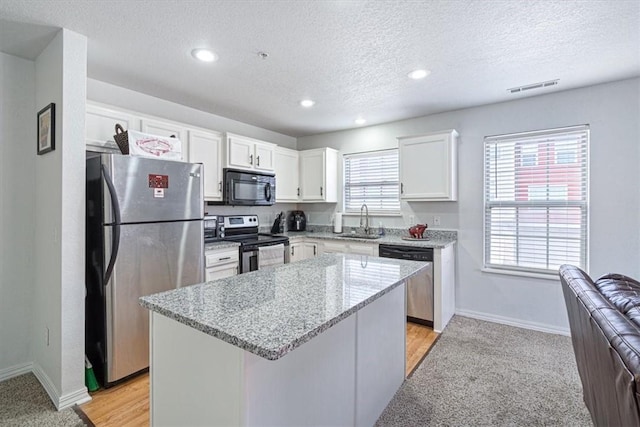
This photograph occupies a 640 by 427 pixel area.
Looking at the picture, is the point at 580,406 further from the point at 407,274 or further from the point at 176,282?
the point at 176,282

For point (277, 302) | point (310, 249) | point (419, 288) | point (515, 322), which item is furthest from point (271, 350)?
point (515, 322)

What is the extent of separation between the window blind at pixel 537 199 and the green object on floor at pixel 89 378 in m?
3.91

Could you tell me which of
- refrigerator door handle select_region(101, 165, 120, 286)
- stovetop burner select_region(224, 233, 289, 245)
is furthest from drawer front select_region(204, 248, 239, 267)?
refrigerator door handle select_region(101, 165, 120, 286)

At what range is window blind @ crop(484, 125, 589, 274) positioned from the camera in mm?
3113

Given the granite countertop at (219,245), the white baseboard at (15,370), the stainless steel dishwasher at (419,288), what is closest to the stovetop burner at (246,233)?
the granite countertop at (219,245)

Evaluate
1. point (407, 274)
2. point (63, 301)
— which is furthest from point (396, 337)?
point (63, 301)

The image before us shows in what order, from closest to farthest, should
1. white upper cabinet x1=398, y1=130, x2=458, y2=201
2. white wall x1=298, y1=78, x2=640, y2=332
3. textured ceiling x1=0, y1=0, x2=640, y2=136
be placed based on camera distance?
textured ceiling x1=0, y1=0, x2=640, y2=136
white wall x1=298, y1=78, x2=640, y2=332
white upper cabinet x1=398, y1=130, x2=458, y2=201

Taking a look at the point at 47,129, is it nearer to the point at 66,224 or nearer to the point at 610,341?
the point at 66,224

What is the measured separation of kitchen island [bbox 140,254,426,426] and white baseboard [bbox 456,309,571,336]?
7.35 feet

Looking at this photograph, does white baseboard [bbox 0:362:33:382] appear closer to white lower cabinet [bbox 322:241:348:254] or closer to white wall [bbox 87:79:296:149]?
white wall [bbox 87:79:296:149]

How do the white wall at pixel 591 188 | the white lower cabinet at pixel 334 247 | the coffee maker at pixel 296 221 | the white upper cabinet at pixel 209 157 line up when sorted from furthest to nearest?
the coffee maker at pixel 296 221, the white lower cabinet at pixel 334 247, the white upper cabinet at pixel 209 157, the white wall at pixel 591 188

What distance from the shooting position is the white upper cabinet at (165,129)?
2.90 meters

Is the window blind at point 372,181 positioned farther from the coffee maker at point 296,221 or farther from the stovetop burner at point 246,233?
the stovetop burner at point 246,233

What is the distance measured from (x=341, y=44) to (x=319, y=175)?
2.44 m
